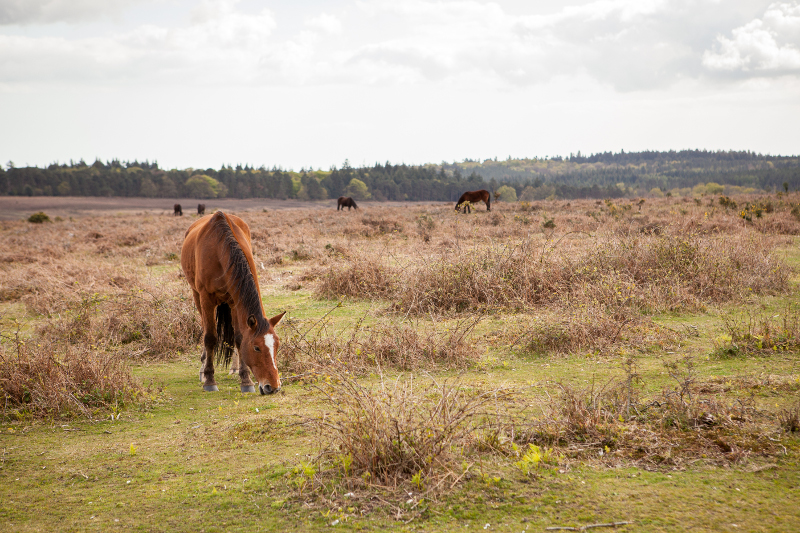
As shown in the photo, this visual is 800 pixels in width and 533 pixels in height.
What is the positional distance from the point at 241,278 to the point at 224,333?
1.07 metres

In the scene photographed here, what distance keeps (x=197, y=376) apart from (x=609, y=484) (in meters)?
5.55

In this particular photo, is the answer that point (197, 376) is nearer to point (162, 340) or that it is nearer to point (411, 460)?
point (162, 340)

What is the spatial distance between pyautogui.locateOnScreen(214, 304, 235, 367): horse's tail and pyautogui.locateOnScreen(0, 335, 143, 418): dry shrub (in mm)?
1129

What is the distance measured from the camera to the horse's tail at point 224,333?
21.9ft

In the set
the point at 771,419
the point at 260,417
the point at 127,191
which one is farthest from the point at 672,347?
the point at 127,191

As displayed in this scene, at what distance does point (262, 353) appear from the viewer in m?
5.66

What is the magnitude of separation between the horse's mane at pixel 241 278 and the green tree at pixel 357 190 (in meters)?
108

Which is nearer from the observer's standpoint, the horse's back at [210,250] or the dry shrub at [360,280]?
the horse's back at [210,250]

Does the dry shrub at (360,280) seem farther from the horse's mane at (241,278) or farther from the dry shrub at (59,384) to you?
the dry shrub at (59,384)

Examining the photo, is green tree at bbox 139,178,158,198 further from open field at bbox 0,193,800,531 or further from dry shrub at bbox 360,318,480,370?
dry shrub at bbox 360,318,480,370

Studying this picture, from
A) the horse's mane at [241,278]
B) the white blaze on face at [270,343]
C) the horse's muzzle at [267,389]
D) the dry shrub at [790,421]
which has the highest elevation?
the horse's mane at [241,278]

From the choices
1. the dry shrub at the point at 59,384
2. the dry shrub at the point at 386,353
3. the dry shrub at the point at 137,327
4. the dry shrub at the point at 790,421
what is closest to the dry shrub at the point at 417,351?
the dry shrub at the point at 386,353

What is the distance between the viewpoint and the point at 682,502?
3.15 m

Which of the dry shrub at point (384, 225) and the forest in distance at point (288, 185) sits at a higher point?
the forest in distance at point (288, 185)
